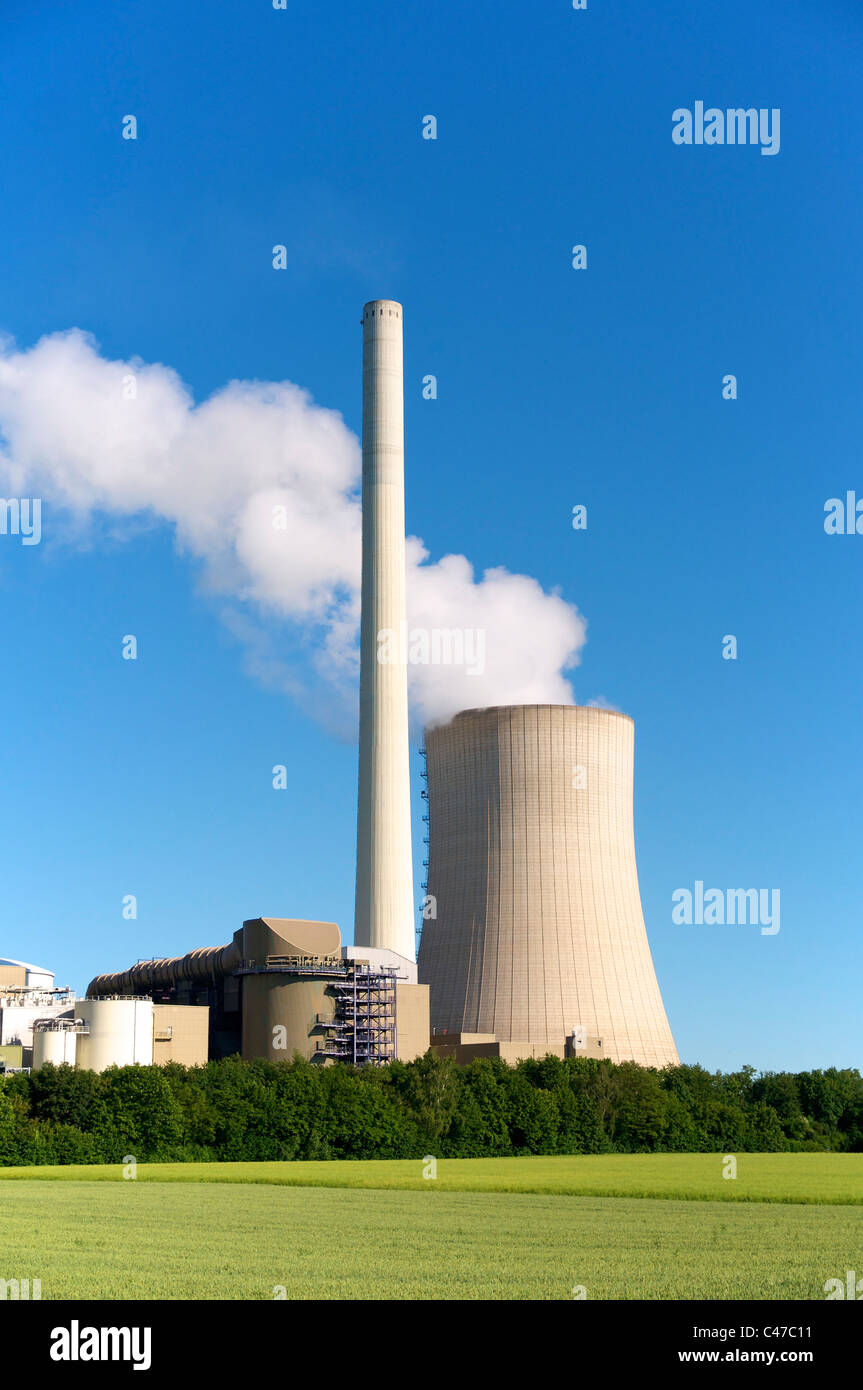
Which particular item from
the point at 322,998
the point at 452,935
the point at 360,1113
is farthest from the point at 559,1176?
the point at 322,998

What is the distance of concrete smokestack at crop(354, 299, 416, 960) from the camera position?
222 feet

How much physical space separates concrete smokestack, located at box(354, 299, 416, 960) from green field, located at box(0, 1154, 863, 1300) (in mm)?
25023

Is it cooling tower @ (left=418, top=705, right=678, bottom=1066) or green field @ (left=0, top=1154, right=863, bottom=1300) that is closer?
green field @ (left=0, top=1154, right=863, bottom=1300)

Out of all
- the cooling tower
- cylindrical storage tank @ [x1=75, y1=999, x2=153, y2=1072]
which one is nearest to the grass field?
the cooling tower

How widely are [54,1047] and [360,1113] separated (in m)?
13.7

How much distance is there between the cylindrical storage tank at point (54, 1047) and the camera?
2275 inches

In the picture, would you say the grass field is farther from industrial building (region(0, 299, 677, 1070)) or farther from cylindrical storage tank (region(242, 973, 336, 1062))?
cylindrical storage tank (region(242, 973, 336, 1062))

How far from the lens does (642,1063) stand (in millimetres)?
62625

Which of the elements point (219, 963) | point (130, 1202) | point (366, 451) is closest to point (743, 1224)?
point (130, 1202)

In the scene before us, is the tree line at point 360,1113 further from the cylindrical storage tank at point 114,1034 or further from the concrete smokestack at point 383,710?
the concrete smokestack at point 383,710

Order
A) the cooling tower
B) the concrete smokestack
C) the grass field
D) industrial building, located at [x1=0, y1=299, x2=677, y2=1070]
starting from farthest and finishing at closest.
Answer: the concrete smokestack < industrial building, located at [x1=0, y1=299, x2=677, y2=1070] < the cooling tower < the grass field

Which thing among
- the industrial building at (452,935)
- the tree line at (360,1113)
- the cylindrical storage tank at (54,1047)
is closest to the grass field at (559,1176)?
the tree line at (360,1113)
